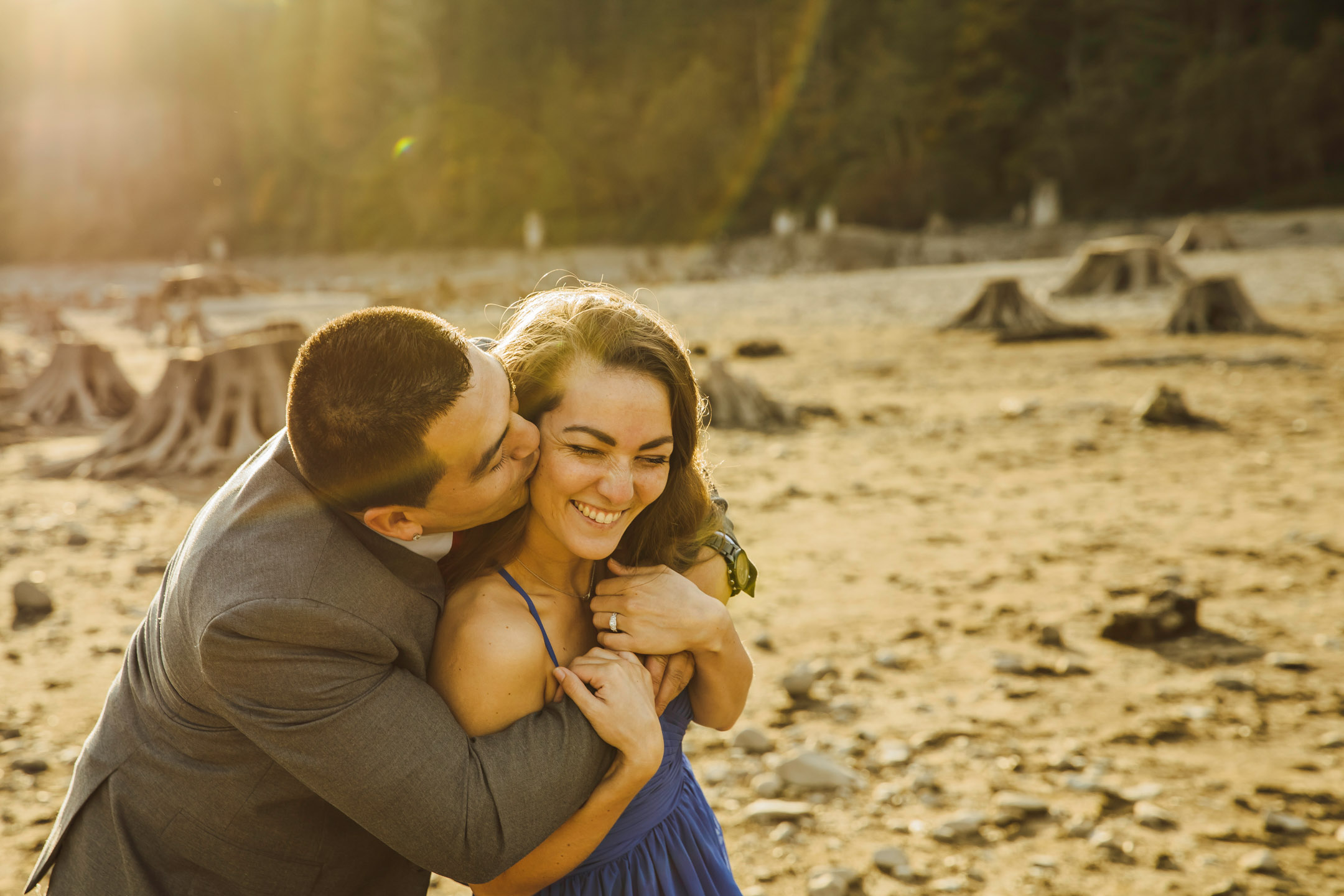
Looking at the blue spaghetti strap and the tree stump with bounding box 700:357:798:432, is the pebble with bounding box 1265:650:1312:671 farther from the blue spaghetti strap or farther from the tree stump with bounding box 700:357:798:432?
the tree stump with bounding box 700:357:798:432

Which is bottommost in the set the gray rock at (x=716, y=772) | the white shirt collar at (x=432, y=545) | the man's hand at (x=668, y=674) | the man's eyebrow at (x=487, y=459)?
Answer: the gray rock at (x=716, y=772)

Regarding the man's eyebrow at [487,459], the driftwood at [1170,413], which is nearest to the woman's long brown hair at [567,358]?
the man's eyebrow at [487,459]

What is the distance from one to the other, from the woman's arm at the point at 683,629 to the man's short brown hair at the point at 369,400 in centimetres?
61

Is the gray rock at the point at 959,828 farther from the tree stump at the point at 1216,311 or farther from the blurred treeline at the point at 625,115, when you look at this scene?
the blurred treeline at the point at 625,115

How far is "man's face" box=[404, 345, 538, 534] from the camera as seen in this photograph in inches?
70.2

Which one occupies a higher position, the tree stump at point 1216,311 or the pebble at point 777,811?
the tree stump at point 1216,311

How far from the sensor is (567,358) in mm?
2117

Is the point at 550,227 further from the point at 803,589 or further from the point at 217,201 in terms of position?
the point at 803,589

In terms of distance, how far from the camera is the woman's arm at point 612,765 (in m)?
1.91

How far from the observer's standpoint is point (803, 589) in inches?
236

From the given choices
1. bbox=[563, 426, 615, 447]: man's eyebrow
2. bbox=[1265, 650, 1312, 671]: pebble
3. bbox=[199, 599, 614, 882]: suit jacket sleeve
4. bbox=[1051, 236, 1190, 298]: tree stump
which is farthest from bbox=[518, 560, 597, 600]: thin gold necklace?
bbox=[1051, 236, 1190, 298]: tree stump

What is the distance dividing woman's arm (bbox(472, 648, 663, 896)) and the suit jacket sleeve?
0.14 metres

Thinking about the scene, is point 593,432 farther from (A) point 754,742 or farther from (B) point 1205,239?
(B) point 1205,239

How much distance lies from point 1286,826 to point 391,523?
10.8 ft
